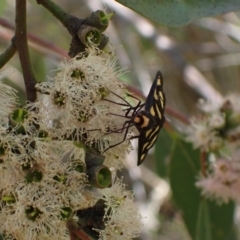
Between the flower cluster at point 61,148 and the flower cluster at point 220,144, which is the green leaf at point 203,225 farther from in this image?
the flower cluster at point 61,148

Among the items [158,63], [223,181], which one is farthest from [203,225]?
Answer: [158,63]

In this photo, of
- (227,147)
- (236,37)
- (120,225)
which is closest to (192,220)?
(227,147)

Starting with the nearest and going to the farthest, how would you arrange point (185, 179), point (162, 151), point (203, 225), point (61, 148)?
1. point (61, 148)
2. point (203, 225)
3. point (185, 179)
4. point (162, 151)

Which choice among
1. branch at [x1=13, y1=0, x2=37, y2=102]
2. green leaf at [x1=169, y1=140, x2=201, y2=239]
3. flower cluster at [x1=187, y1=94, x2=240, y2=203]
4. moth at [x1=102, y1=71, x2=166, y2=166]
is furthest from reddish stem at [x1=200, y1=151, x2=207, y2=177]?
branch at [x1=13, y1=0, x2=37, y2=102]

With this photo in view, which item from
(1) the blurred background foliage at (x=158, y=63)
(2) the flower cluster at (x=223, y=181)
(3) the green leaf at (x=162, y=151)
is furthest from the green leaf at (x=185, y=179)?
(3) the green leaf at (x=162, y=151)

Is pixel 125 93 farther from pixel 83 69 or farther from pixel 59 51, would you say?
pixel 59 51

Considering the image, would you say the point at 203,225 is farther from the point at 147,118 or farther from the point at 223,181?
the point at 147,118
